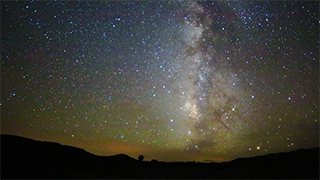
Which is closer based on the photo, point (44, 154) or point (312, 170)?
point (312, 170)

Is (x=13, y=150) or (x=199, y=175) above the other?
(x=13, y=150)

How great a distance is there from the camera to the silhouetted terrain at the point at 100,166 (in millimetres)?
11195

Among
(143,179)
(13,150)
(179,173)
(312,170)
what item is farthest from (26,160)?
(312,170)

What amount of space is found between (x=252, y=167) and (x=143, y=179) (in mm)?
6415

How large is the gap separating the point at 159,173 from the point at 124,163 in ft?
15.8

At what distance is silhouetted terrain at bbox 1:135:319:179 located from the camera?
11.2 meters

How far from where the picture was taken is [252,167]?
12984 millimetres

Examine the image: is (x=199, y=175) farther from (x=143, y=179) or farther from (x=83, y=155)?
(x=83, y=155)

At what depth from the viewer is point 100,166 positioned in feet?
52.8

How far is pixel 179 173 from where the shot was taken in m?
13.4

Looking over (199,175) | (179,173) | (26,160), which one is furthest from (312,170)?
(26,160)

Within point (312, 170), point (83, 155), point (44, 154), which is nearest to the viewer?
point (312, 170)

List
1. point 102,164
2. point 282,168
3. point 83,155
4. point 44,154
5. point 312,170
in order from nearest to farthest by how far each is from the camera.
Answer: point 312,170 → point 282,168 → point 44,154 → point 102,164 → point 83,155

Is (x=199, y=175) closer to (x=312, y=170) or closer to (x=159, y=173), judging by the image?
(x=159, y=173)
